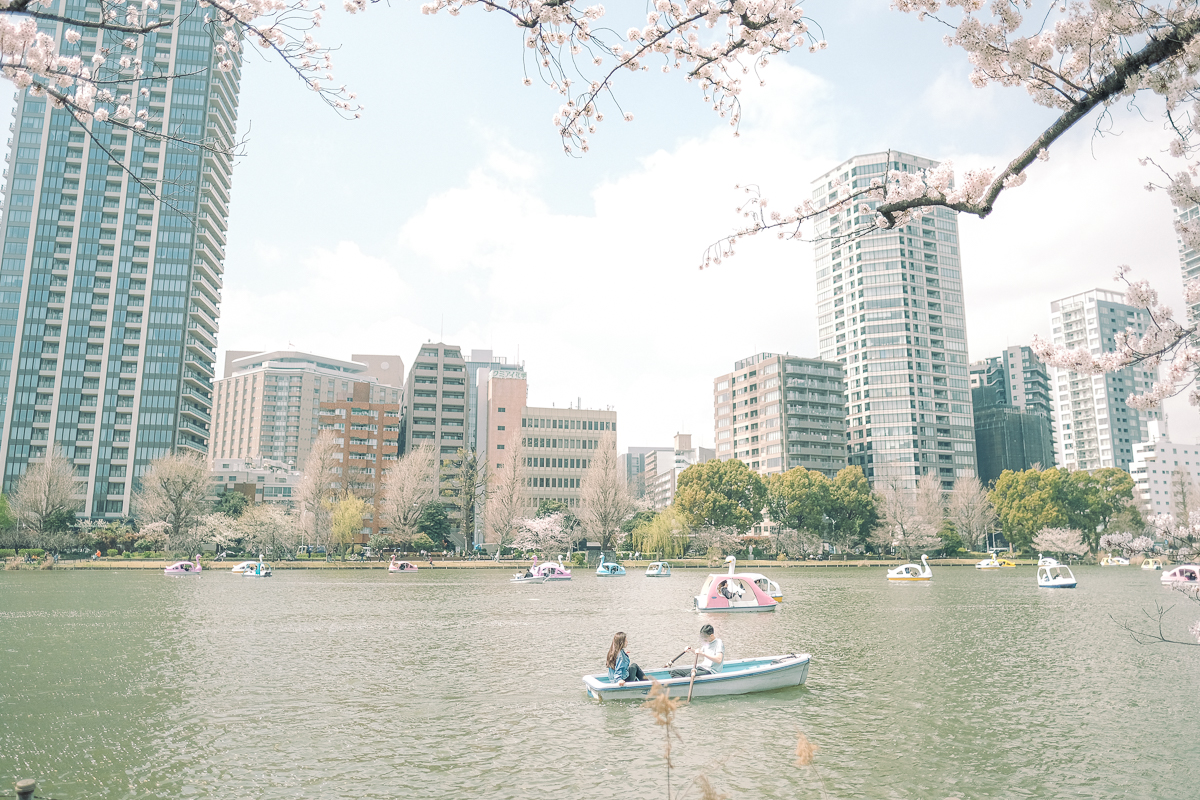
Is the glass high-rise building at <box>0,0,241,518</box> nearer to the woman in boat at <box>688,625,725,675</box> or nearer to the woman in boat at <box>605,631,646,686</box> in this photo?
the woman in boat at <box>605,631,646,686</box>

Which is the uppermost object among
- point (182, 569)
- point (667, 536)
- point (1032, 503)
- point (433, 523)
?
point (1032, 503)

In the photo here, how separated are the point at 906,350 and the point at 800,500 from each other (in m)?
56.7

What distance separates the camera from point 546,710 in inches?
528

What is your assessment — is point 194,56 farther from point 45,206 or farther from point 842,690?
point 842,690

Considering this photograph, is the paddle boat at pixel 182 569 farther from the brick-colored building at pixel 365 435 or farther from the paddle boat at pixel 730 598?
the brick-colored building at pixel 365 435

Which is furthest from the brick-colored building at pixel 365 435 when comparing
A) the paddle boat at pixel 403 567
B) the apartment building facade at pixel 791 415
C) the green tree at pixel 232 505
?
the apartment building facade at pixel 791 415

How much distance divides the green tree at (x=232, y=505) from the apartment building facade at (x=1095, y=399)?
15941 cm

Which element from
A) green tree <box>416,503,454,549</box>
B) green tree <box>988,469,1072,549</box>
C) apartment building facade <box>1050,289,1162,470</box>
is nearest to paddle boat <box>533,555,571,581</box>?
green tree <box>416,503,454,549</box>

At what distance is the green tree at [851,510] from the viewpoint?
265ft

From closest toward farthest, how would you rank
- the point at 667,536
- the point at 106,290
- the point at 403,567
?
the point at 403,567 < the point at 667,536 < the point at 106,290

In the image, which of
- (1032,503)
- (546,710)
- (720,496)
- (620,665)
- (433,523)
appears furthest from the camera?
(1032,503)

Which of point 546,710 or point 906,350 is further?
point 906,350

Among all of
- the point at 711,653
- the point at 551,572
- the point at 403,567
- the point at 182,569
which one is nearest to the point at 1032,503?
the point at 551,572

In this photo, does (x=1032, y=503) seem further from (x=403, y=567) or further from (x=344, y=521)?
(x=344, y=521)
